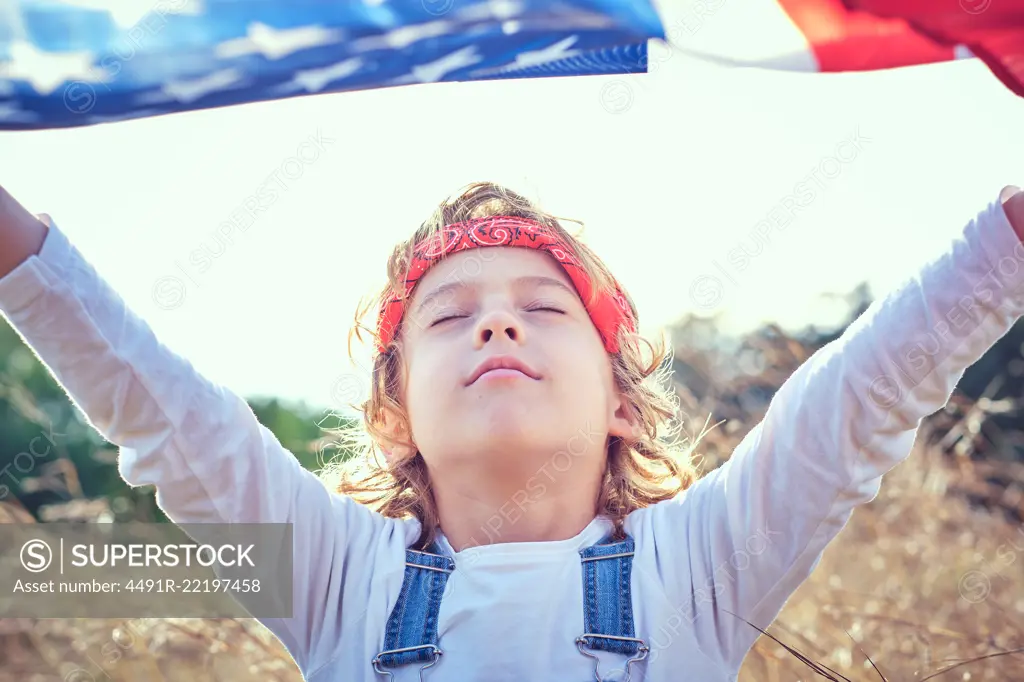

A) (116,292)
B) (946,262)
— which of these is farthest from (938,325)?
(116,292)

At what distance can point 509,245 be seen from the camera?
2.14 metres

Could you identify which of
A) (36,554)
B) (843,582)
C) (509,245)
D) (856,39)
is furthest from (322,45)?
(843,582)

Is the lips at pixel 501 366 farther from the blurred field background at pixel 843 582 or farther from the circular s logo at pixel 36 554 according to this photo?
the circular s logo at pixel 36 554

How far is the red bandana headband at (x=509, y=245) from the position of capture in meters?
2.14

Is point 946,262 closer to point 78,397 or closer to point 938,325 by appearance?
point 938,325

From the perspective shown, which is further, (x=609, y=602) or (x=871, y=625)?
(x=871, y=625)

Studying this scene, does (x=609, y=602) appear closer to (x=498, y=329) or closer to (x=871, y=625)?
(x=498, y=329)

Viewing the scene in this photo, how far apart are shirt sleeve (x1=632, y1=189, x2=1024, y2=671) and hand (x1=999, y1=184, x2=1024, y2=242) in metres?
0.01

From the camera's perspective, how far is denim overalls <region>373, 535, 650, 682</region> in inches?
63.7

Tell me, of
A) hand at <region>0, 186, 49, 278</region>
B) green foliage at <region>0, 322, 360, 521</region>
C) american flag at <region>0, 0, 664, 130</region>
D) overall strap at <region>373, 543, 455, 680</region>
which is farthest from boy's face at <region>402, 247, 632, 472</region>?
hand at <region>0, 186, 49, 278</region>

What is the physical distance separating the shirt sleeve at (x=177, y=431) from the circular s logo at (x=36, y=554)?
1.33 m

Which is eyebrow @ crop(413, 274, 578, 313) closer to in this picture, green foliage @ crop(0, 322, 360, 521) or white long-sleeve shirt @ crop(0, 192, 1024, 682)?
white long-sleeve shirt @ crop(0, 192, 1024, 682)

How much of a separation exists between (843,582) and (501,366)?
1.80 m

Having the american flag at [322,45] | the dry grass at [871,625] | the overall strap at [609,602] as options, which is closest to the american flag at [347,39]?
the american flag at [322,45]
